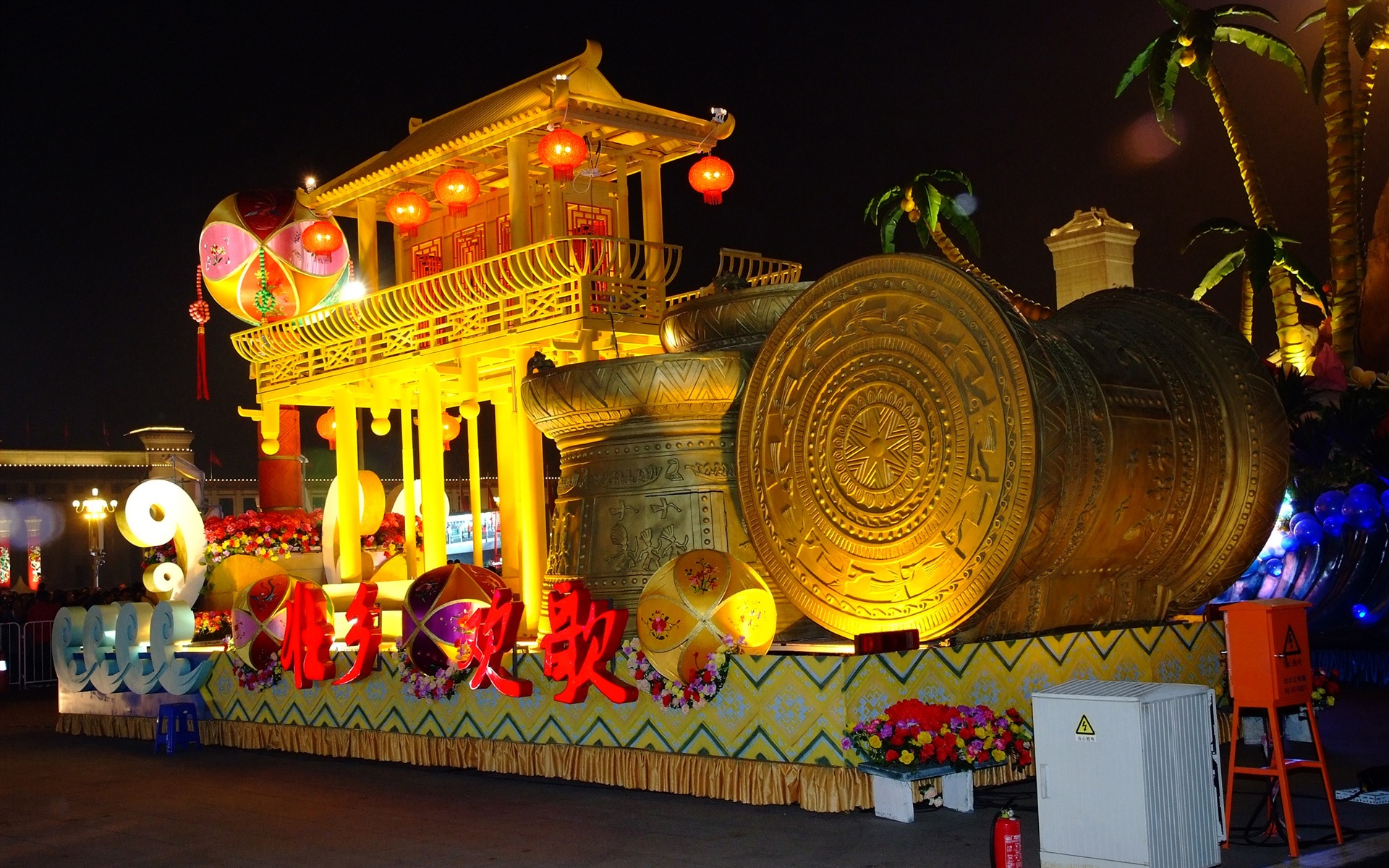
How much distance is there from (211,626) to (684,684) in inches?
356

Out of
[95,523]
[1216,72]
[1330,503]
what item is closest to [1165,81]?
[1216,72]

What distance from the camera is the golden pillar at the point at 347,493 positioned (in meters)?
17.3

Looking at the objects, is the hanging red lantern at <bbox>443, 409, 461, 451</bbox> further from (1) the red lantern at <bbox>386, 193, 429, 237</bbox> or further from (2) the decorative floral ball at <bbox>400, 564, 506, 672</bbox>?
(2) the decorative floral ball at <bbox>400, 564, 506, 672</bbox>

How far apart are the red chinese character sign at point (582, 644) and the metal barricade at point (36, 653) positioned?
45.7 feet

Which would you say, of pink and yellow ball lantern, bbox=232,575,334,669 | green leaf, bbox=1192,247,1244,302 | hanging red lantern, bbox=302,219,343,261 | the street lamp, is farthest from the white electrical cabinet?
the street lamp

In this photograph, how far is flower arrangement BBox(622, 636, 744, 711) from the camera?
334 inches

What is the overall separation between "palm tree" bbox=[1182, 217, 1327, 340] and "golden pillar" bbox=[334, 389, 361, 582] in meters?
13.2

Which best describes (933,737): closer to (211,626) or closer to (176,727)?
(176,727)

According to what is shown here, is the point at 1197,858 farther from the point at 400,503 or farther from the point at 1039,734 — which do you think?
the point at 400,503

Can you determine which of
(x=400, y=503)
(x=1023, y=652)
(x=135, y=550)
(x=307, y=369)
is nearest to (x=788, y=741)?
(x=1023, y=652)

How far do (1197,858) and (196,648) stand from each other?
9977mm

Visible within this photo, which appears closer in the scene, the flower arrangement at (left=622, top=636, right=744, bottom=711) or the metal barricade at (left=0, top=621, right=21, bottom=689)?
the flower arrangement at (left=622, top=636, right=744, bottom=711)

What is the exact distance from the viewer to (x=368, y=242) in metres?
17.4

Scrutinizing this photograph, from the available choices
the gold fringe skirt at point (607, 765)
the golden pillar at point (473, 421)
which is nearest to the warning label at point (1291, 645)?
the gold fringe skirt at point (607, 765)
